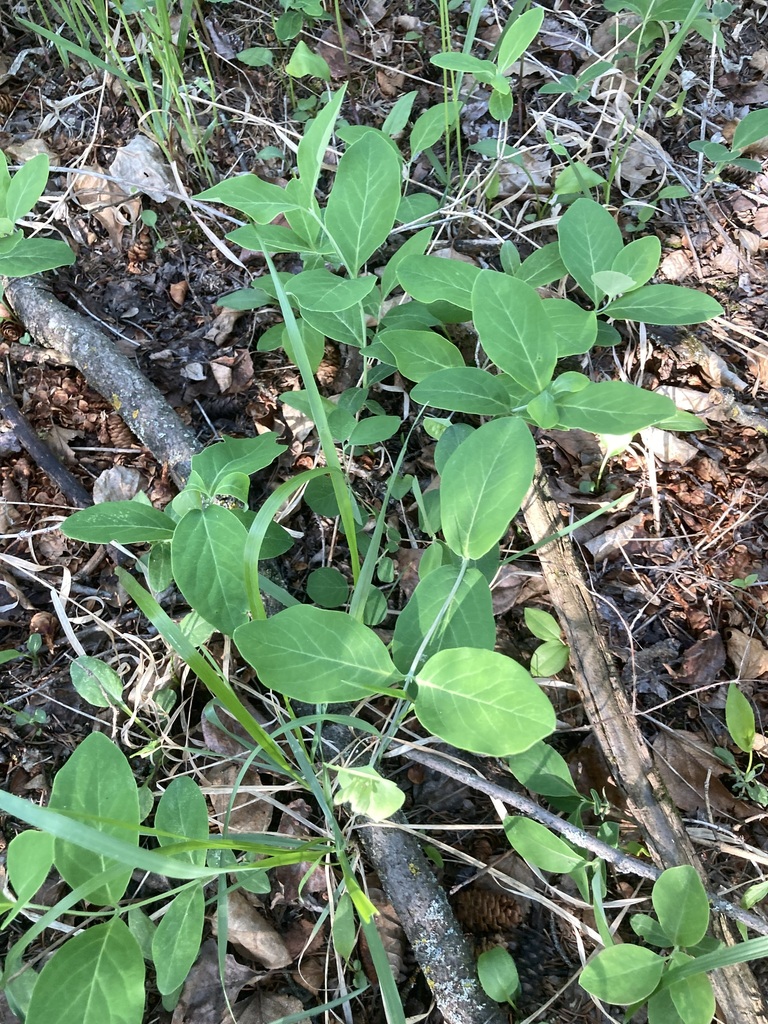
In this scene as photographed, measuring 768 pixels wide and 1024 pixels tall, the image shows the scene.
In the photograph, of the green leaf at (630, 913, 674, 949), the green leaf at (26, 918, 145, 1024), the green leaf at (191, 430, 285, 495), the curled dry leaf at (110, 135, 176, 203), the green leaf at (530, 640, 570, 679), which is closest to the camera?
the green leaf at (26, 918, 145, 1024)

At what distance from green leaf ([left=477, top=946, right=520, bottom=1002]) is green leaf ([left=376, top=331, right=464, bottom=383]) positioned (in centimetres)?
113

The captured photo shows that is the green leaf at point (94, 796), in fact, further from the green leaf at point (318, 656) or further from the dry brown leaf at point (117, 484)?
the dry brown leaf at point (117, 484)

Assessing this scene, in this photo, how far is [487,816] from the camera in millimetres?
1336

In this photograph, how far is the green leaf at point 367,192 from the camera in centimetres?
131

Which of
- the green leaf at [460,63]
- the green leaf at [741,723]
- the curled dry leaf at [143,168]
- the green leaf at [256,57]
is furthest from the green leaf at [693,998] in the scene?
the green leaf at [256,57]

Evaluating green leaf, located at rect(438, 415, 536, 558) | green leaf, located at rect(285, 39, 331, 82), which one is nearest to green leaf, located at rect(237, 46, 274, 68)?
green leaf, located at rect(285, 39, 331, 82)

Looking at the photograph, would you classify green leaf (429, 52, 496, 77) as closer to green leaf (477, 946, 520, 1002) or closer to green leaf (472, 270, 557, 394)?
green leaf (472, 270, 557, 394)

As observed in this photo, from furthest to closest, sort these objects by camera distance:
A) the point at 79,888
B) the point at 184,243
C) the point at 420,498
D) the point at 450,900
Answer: the point at 184,243, the point at 420,498, the point at 450,900, the point at 79,888

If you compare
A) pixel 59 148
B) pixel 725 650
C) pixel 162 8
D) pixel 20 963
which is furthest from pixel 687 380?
pixel 59 148

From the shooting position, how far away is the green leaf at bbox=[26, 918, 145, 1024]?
84cm

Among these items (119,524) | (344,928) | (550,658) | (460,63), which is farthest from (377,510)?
(460,63)

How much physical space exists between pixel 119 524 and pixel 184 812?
1.69ft

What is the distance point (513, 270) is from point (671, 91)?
1.24m

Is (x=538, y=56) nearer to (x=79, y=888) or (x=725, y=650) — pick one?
(x=725, y=650)
